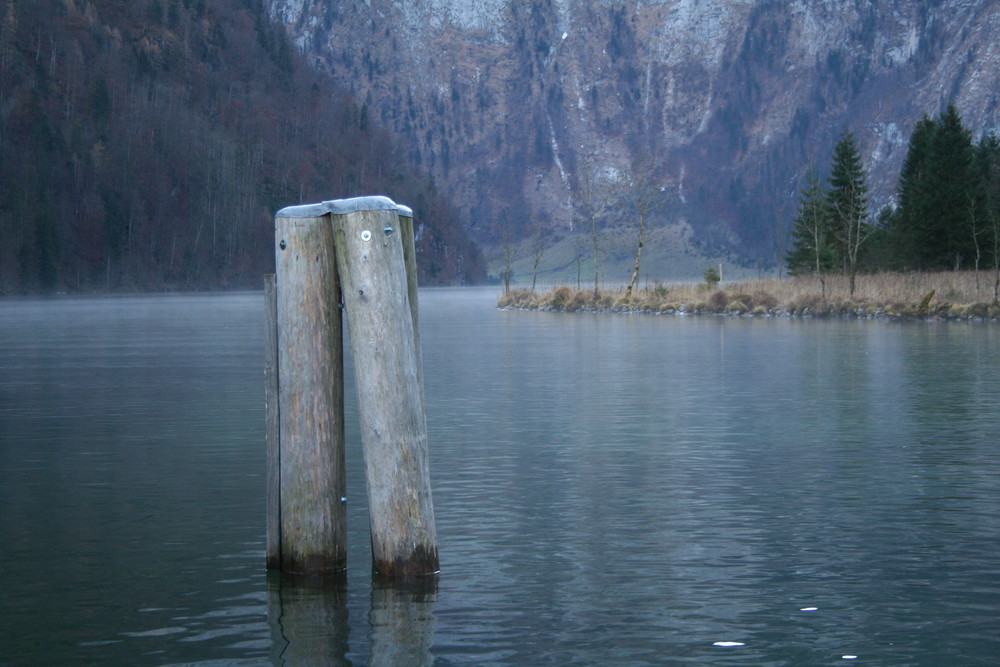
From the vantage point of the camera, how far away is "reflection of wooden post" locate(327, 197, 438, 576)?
991cm

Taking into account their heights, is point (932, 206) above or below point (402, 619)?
above

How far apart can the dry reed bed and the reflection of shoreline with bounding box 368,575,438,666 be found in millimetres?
53687

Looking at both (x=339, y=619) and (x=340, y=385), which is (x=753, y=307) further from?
(x=339, y=619)

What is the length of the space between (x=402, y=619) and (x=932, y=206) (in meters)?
76.9

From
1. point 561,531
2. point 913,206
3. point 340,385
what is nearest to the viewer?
point 340,385

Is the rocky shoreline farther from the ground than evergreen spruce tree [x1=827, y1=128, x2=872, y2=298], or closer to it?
closer to it

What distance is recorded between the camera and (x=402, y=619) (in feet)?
31.0

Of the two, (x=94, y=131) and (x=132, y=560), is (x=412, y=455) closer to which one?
(x=132, y=560)

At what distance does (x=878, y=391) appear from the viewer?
25.7 meters

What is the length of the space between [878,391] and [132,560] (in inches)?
697

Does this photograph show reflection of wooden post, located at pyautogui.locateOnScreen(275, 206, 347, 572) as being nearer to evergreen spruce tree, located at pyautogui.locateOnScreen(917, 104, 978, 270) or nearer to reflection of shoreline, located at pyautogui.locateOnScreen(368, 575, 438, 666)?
reflection of shoreline, located at pyautogui.locateOnScreen(368, 575, 438, 666)

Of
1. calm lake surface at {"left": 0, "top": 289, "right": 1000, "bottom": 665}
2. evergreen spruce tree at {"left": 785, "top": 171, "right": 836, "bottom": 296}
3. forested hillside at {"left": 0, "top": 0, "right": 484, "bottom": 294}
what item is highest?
forested hillside at {"left": 0, "top": 0, "right": 484, "bottom": 294}

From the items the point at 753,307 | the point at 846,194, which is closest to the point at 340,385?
the point at 753,307

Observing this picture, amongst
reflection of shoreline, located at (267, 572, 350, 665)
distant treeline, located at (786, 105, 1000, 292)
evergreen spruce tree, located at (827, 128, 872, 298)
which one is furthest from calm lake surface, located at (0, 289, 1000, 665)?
evergreen spruce tree, located at (827, 128, 872, 298)
